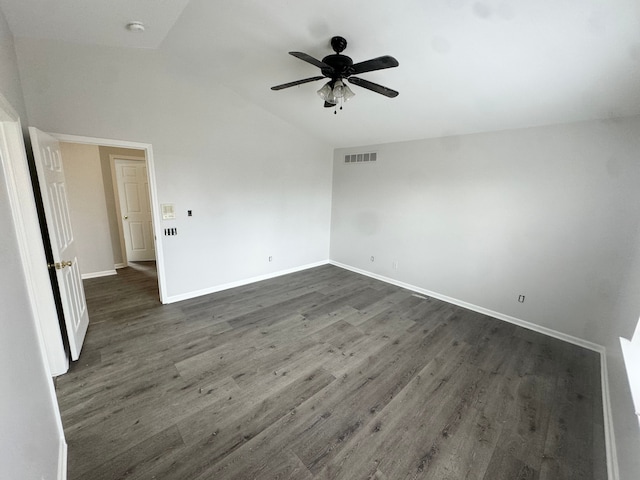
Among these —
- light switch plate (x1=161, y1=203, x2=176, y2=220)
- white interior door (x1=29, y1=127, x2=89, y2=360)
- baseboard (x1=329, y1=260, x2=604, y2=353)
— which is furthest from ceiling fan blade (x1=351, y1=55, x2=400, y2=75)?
baseboard (x1=329, y1=260, x2=604, y2=353)

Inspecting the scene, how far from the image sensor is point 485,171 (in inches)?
130

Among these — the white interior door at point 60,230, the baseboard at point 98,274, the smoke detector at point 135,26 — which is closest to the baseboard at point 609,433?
the white interior door at point 60,230

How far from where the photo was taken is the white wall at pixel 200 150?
257cm

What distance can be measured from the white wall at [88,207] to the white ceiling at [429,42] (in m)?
2.27

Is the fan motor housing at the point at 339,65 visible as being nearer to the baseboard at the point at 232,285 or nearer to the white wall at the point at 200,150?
the white wall at the point at 200,150

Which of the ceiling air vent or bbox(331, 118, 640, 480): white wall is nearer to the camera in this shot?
bbox(331, 118, 640, 480): white wall

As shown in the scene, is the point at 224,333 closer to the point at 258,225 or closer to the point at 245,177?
the point at 258,225

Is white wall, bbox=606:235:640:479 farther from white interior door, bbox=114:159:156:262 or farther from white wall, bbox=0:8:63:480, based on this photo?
white interior door, bbox=114:159:156:262

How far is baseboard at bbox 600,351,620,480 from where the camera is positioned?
1.53 meters

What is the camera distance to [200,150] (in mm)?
3457

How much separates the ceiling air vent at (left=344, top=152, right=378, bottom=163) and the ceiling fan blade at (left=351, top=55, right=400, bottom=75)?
2622 millimetres

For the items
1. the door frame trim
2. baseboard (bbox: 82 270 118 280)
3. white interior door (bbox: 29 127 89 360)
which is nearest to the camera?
white interior door (bbox: 29 127 89 360)

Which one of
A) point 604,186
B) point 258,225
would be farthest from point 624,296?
point 258,225

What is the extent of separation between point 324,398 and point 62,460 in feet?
5.22
